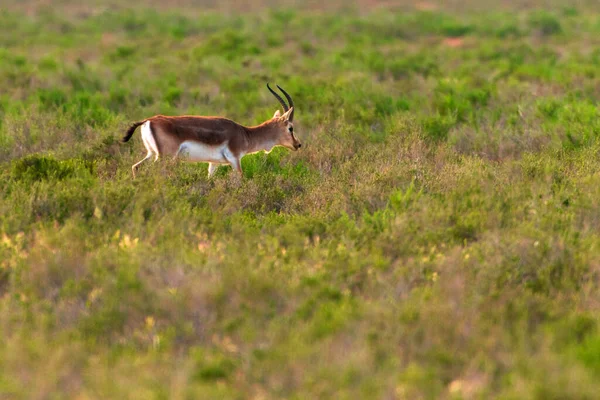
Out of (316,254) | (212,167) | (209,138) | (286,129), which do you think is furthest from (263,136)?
(316,254)

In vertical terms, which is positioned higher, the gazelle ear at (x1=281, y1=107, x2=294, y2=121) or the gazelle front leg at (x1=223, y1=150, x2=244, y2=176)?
the gazelle ear at (x1=281, y1=107, x2=294, y2=121)

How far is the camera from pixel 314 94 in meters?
13.5

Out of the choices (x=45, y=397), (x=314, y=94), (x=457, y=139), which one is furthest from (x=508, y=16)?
(x=45, y=397)

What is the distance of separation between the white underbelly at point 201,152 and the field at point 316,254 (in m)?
0.28

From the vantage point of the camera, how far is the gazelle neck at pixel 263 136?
9.73 m

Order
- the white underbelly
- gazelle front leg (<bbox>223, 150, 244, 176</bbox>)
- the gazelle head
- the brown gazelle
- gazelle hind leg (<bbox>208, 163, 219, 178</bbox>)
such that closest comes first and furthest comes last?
the brown gazelle → the white underbelly → gazelle front leg (<bbox>223, 150, 244, 176</bbox>) → gazelle hind leg (<bbox>208, 163, 219, 178</bbox>) → the gazelle head

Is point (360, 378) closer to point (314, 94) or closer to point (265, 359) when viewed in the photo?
point (265, 359)

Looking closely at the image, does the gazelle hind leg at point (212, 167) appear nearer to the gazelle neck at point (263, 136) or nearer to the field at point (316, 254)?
the field at point (316, 254)

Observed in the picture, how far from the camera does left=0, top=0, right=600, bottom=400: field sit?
14.1 feet

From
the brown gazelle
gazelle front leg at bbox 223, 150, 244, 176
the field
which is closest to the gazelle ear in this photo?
the brown gazelle

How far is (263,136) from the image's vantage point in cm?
984

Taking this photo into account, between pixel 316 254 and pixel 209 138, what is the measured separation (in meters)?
3.46

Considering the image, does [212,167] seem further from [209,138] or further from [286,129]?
[286,129]

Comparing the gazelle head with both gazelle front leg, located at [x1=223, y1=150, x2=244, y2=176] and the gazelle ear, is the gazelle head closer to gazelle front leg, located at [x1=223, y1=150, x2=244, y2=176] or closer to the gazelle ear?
the gazelle ear
